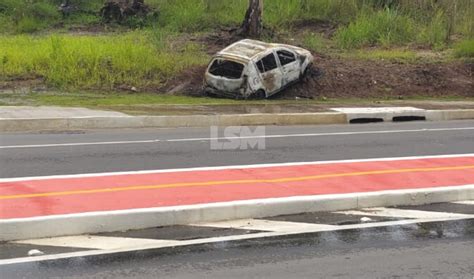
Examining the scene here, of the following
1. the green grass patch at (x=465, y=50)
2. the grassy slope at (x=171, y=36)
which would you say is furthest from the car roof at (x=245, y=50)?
the green grass patch at (x=465, y=50)

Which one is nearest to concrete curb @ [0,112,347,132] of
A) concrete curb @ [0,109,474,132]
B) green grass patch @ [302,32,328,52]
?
concrete curb @ [0,109,474,132]

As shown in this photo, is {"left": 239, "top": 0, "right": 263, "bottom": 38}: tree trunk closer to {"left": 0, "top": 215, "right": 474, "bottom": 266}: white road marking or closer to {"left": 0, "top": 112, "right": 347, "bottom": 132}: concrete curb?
{"left": 0, "top": 112, "right": 347, "bottom": 132}: concrete curb

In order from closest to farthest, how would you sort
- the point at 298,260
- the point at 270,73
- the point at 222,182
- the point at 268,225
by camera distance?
the point at 298,260 < the point at 268,225 < the point at 222,182 < the point at 270,73

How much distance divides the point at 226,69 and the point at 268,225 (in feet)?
44.2

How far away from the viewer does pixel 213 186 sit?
8.38 metres

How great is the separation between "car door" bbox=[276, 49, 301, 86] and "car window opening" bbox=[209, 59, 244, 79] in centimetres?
155

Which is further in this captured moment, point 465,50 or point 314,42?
point 314,42

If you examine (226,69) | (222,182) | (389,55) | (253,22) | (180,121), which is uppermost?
(253,22)

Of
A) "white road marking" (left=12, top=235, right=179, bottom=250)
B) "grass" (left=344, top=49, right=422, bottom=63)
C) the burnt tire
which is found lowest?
the burnt tire

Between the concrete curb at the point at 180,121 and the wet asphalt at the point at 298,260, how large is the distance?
9342mm

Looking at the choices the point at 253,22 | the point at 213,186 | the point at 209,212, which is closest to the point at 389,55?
the point at 253,22

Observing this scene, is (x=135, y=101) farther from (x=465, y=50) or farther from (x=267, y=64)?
(x=465, y=50)

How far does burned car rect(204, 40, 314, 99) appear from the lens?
19.7 meters

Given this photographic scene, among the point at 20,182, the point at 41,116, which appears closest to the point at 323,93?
the point at 41,116
